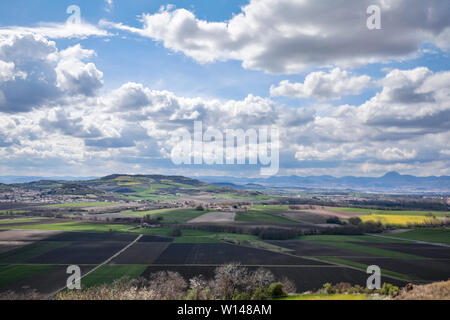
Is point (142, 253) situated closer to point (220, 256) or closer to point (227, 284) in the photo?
point (220, 256)

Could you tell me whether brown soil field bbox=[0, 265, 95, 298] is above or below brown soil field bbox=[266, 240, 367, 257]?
above

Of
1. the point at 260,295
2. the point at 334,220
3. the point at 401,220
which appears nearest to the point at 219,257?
the point at 260,295

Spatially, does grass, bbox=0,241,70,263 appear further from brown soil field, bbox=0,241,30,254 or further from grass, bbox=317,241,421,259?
grass, bbox=317,241,421,259

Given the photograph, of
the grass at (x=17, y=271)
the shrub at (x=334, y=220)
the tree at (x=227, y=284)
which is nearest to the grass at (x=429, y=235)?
the shrub at (x=334, y=220)

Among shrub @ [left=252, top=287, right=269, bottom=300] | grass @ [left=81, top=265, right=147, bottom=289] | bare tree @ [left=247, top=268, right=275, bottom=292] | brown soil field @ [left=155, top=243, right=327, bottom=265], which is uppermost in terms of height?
shrub @ [left=252, top=287, right=269, bottom=300]

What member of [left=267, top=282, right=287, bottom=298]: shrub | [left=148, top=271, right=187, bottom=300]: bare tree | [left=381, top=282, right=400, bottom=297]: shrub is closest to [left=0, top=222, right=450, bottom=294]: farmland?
[left=148, top=271, right=187, bottom=300]: bare tree

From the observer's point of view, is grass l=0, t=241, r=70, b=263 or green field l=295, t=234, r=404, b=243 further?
green field l=295, t=234, r=404, b=243
